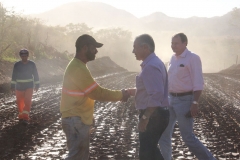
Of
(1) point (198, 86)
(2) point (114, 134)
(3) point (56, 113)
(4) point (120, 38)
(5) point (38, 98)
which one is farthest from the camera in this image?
(4) point (120, 38)

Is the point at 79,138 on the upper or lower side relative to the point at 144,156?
upper

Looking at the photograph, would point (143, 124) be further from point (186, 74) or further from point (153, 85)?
point (186, 74)

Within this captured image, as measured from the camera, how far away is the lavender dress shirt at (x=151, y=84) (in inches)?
161

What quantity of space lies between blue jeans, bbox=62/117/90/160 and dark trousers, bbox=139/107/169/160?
69 centimetres

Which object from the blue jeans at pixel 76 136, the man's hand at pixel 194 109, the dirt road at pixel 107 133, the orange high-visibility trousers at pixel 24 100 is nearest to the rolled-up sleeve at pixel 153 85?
the blue jeans at pixel 76 136

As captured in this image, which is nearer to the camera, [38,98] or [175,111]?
[175,111]

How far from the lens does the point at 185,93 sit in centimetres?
518

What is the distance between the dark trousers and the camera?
4.20 metres

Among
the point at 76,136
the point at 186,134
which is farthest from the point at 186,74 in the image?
the point at 76,136

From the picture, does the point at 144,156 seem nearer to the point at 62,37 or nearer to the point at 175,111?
the point at 175,111

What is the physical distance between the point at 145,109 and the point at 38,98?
1013 centimetres

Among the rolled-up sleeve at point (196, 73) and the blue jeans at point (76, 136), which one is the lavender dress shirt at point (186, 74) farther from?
the blue jeans at point (76, 136)

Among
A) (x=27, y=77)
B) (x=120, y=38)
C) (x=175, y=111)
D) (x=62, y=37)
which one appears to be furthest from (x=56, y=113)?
(x=120, y=38)

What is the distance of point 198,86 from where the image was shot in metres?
5.07
